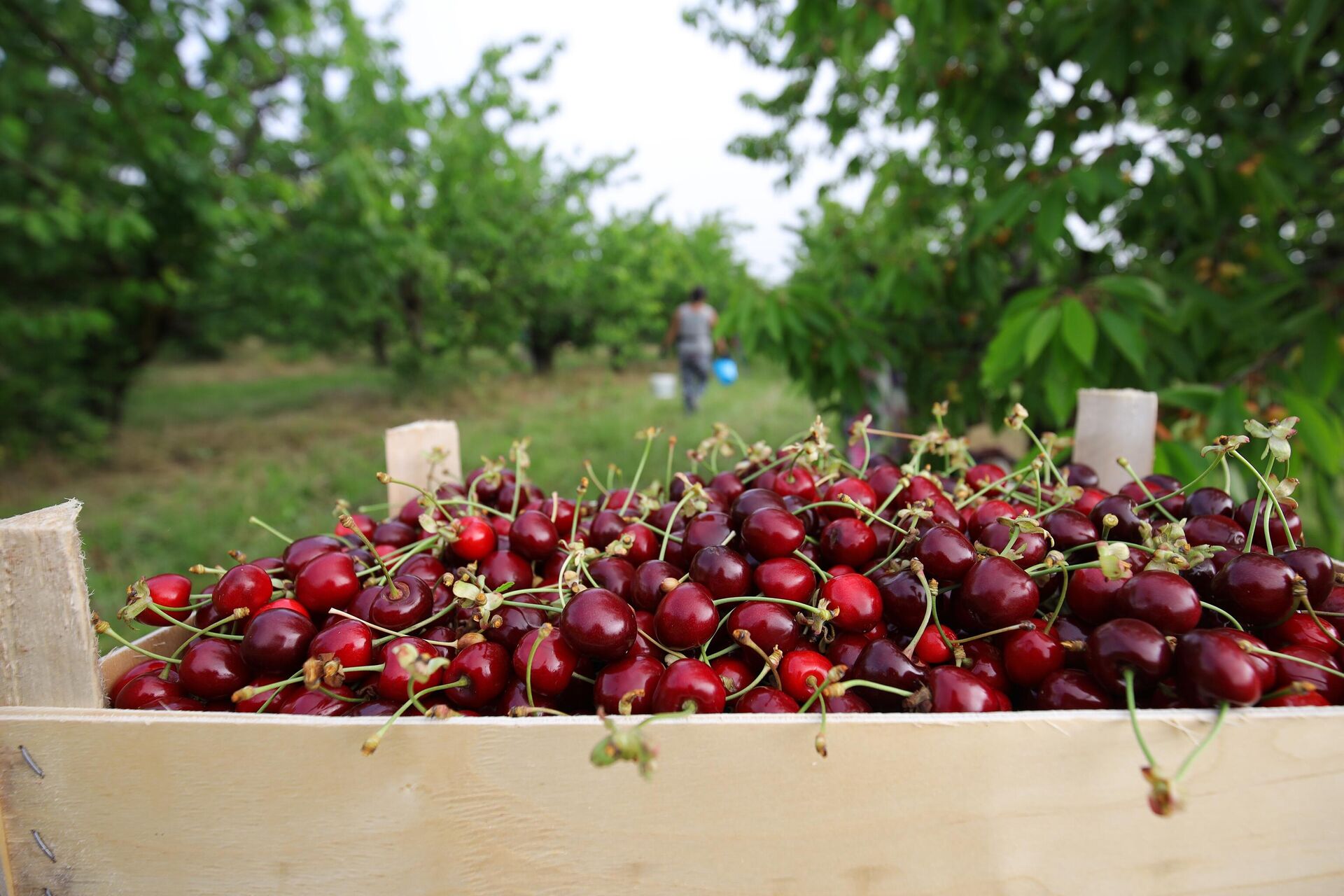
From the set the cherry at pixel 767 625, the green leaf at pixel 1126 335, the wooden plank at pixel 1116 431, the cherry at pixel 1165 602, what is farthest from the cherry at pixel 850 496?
the green leaf at pixel 1126 335

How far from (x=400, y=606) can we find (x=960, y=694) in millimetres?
656

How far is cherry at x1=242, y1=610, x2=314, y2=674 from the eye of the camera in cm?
79

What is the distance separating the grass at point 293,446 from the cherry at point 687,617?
72.6 inches

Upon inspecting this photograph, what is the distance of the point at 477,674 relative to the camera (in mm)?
782

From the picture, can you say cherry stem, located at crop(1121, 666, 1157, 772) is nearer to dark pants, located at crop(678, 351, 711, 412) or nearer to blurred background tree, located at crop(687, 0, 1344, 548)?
blurred background tree, located at crop(687, 0, 1344, 548)

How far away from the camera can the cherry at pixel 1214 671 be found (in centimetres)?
63

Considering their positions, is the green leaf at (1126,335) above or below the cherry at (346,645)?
above

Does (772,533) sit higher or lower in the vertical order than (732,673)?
higher

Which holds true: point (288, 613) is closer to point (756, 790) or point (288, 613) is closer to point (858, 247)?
point (756, 790)

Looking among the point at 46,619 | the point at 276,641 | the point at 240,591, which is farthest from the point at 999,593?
the point at 46,619

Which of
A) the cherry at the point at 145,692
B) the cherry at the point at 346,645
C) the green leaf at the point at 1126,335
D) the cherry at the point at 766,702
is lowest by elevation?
the cherry at the point at 145,692

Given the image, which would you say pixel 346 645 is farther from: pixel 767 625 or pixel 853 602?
pixel 853 602

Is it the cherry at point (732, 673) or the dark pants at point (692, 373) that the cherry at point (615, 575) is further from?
the dark pants at point (692, 373)

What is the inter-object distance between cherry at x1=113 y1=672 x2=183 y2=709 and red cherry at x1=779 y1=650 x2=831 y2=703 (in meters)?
0.73
